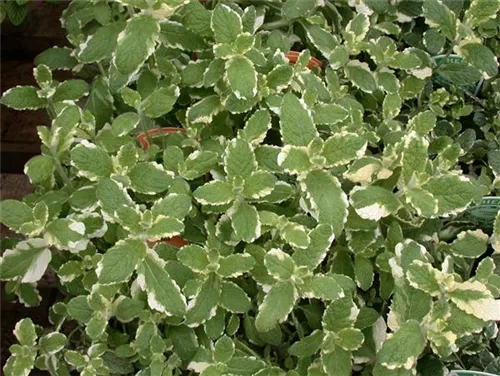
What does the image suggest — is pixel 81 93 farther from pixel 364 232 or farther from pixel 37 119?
pixel 37 119

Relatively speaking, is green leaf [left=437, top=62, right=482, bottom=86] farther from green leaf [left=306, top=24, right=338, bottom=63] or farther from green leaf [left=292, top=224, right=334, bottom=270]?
green leaf [left=292, top=224, right=334, bottom=270]

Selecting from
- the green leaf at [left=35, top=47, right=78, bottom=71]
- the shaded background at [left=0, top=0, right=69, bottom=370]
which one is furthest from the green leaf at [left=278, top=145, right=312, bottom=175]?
the shaded background at [left=0, top=0, right=69, bottom=370]

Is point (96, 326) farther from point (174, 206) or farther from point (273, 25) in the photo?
point (273, 25)

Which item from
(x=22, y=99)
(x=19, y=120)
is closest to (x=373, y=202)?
(x=22, y=99)

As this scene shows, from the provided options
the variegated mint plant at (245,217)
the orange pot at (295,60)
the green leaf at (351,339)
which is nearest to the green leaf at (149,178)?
the variegated mint plant at (245,217)

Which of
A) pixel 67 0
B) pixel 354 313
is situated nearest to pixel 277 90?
pixel 354 313
